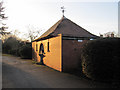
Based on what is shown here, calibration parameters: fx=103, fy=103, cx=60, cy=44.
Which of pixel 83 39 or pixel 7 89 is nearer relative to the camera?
pixel 7 89

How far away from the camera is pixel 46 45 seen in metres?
12.4

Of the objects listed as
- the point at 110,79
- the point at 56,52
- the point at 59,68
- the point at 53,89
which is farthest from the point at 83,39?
the point at 53,89

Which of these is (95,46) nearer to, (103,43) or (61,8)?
(103,43)

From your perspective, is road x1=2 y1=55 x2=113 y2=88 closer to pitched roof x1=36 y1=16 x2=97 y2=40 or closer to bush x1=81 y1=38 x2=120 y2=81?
bush x1=81 y1=38 x2=120 y2=81

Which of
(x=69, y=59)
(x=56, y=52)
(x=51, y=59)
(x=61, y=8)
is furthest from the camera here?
(x=61, y=8)

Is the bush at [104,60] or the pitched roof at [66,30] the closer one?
the bush at [104,60]

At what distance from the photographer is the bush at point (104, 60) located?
17.5 feet

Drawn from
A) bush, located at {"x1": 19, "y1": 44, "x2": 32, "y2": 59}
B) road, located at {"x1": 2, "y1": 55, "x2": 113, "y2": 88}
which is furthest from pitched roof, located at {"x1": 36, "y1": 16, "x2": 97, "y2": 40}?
bush, located at {"x1": 19, "y1": 44, "x2": 32, "y2": 59}

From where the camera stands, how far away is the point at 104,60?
18.3ft

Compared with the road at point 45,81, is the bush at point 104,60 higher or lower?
higher

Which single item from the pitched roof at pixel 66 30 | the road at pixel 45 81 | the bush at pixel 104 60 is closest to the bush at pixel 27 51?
the pitched roof at pixel 66 30

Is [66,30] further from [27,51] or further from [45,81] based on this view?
[27,51]

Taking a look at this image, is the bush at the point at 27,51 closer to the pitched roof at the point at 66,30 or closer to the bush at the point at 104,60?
the pitched roof at the point at 66,30

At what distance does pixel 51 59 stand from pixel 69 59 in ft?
8.27
